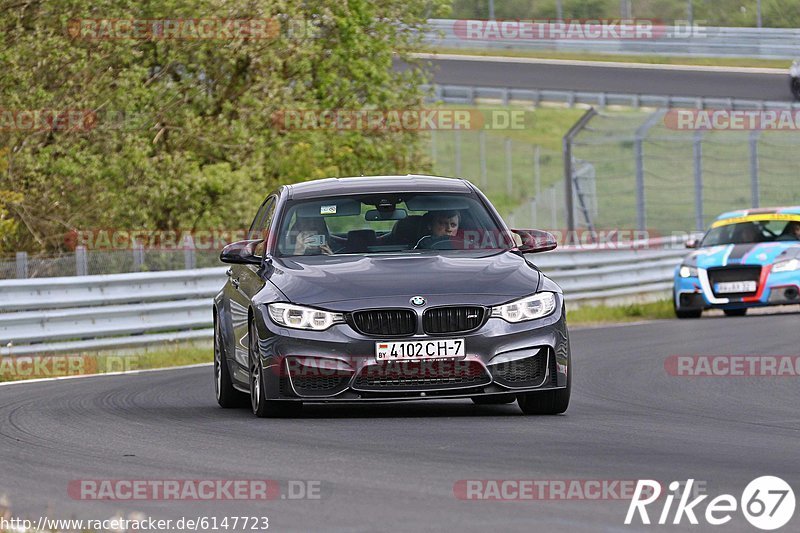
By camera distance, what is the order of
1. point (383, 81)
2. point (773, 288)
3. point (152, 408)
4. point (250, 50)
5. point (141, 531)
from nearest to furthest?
1. point (141, 531)
2. point (152, 408)
3. point (773, 288)
4. point (250, 50)
5. point (383, 81)

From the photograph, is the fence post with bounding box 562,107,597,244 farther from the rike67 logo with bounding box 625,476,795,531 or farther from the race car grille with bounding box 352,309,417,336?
the rike67 logo with bounding box 625,476,795,531

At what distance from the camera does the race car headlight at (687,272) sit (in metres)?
23.2

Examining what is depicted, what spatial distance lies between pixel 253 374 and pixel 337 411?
24.0 inches

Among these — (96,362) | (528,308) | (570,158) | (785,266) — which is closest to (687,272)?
(785,266)

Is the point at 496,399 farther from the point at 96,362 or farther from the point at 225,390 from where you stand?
the point at 96,362

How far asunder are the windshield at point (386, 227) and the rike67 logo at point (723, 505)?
401 cm

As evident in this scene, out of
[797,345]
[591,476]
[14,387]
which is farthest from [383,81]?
[591,476]

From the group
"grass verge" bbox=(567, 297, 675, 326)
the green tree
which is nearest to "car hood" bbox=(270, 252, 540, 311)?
the green tree

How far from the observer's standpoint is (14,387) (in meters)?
14.4

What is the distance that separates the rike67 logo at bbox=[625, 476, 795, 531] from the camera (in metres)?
6.06

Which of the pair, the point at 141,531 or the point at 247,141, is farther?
the point at 247,141

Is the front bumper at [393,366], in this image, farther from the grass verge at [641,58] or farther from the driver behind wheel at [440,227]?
the grass verge at [641,58]

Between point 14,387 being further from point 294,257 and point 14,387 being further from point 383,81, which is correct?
point 383,81

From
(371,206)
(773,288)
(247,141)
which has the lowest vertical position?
(773,288)
